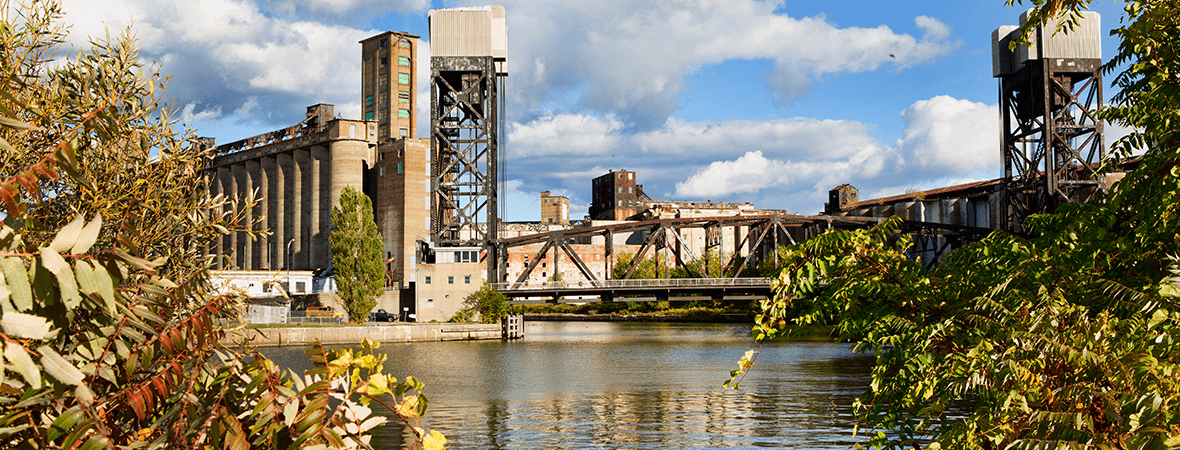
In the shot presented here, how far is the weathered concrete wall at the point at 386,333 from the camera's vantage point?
52.0 m

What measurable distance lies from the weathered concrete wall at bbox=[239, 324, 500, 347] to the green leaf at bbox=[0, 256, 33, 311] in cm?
4827

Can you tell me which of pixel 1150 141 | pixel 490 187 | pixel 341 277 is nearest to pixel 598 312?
pixel 490 187

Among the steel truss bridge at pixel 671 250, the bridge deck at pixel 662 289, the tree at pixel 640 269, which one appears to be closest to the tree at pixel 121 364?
the steel truss bridge at pixel 671 250

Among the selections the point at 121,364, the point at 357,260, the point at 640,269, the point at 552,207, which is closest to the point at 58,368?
the point at 121,364

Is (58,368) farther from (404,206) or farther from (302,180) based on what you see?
(302,180)

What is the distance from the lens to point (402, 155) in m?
78.2

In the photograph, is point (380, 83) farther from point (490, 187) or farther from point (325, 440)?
point (325, 440)

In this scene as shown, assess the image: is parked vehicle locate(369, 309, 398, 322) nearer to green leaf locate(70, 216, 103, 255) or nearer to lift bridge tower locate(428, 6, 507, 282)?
lift bridge tower locate(428, 6, 507, 282)

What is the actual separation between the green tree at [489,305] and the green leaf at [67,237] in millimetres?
61924

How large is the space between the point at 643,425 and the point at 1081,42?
54.2 metres

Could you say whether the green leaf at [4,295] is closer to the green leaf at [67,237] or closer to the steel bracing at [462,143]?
the green leaf at [67,237]

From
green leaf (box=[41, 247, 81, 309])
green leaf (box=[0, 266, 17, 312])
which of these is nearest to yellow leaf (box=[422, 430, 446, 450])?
green leaf (box=[41, 247, 81, 309])

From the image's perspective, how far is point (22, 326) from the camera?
2.13m

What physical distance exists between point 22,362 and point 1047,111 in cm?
6894
